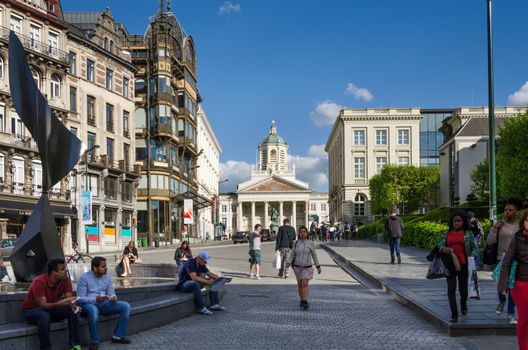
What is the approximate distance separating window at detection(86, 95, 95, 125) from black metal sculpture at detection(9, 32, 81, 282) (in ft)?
119

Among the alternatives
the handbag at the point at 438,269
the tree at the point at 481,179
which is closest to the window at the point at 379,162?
the tree at the point at 481,179

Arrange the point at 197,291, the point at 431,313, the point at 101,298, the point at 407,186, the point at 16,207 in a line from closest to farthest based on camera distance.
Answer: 1. the point at 101,298
2. the point at 431,313
3. the point at 197,291
4. the point at 16,207
5. the point at 407,186

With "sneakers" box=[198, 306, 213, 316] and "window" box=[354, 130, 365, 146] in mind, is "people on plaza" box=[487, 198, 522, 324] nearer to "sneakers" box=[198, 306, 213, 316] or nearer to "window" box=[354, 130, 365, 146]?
"sneakers" box=[198, 306, 213, 316]

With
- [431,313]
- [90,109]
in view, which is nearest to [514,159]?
[90,109]

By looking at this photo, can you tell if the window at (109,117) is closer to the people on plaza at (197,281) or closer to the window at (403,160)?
the people on plaza at (197,281)

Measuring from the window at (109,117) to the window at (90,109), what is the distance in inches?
79.2

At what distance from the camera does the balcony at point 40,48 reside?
37594mm

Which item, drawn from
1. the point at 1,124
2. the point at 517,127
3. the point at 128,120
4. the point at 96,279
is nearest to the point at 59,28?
the point at 1,124

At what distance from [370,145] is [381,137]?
2.44 m

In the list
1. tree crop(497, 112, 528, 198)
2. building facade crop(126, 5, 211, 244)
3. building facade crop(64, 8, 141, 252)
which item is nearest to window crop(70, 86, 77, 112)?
building facade crop(64, 8, 141, 252)

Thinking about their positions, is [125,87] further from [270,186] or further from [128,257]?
[270,186]

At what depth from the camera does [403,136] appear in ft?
345

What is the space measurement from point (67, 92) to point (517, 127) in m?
31.1

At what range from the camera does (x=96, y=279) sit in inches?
361
